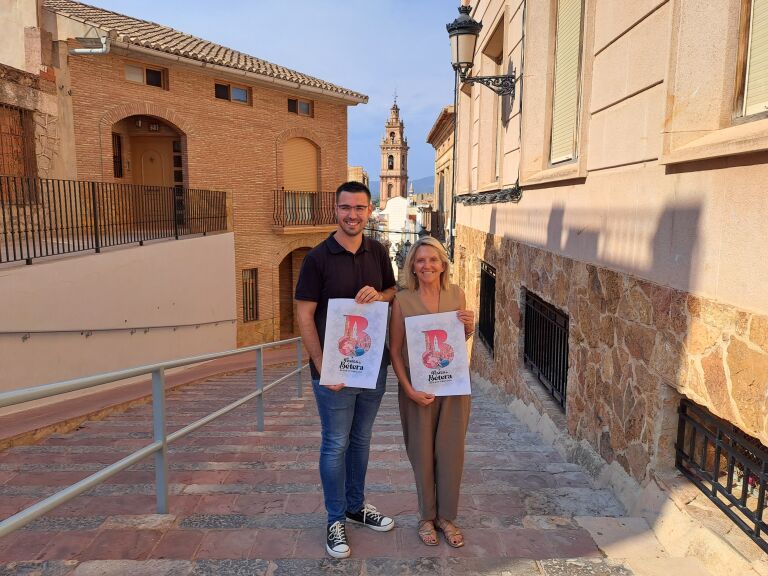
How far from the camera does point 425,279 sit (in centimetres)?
277

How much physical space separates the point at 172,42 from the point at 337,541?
1526 cm

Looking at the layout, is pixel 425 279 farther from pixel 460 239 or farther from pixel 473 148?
pixel 460 239

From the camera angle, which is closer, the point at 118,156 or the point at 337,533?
the point at 337,533

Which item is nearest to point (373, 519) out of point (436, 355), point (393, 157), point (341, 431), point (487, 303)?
point (341, 431)

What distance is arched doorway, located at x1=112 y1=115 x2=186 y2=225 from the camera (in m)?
15.1

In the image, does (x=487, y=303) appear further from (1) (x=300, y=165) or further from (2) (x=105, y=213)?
(1) (x=300, y=165)

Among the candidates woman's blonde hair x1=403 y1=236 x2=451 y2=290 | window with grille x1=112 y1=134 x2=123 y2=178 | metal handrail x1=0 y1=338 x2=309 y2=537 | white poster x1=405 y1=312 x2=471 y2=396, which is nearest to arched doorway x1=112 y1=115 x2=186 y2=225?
window with grille x1=112 y1=134 x2=123 y2=178

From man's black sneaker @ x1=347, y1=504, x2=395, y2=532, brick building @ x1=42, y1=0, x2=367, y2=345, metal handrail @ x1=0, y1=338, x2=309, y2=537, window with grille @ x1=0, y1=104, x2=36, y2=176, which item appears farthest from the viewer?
brick building @ x1=42, y1=0, x2=367, y2=345

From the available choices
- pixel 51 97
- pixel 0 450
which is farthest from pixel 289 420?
pixel 51 97

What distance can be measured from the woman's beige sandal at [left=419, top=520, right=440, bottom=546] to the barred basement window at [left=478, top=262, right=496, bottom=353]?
5477 mm

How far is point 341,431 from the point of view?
9.11ft

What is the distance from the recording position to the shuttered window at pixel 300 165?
1755cm

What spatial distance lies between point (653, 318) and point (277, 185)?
1502cm

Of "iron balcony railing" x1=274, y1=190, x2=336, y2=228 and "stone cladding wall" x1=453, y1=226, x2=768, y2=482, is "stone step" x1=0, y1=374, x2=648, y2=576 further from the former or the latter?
"iron balcony railing" x1=274, y1=190, x2=336, y2=228
